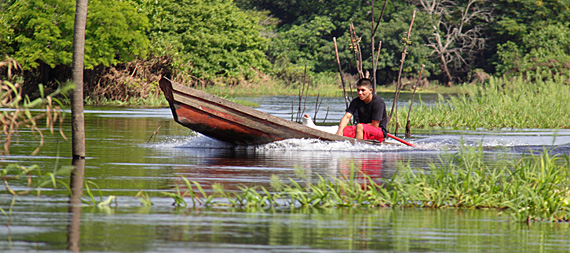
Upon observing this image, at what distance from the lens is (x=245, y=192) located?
Result: 734cm

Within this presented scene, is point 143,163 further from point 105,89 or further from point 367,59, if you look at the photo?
point 367,59

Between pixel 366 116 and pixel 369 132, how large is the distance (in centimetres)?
28

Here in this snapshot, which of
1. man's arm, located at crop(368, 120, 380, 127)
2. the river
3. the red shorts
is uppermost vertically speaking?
man's arm, located at crop(368, 120, 380, 127)

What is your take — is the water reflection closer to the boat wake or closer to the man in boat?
the boat wake

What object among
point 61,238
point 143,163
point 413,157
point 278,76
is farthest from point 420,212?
point 278,76

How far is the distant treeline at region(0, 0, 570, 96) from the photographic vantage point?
3016 centimetres

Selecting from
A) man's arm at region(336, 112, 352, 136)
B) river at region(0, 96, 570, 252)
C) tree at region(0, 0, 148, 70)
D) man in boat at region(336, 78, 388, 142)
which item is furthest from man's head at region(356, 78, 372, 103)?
tree at region(0, 0, 148, 70)

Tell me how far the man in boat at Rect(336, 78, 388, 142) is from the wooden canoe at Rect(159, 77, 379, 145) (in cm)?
16

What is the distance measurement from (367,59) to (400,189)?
2070 inches

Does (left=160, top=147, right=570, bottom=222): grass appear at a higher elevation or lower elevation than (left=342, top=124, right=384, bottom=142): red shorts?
lower

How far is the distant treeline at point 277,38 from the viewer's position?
30.2 metres

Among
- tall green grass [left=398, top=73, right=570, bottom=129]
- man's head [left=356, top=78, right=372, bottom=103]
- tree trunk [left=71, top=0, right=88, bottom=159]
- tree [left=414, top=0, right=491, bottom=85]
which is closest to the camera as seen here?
tree trunk [left=71, top=0, right=88, bottom=159]

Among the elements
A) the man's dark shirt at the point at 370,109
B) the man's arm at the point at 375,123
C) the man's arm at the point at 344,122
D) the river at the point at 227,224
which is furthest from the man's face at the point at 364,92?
the river at the point at 227,224

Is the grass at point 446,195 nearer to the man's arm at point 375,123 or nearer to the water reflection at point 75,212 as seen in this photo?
the water reflection at point 75,212
